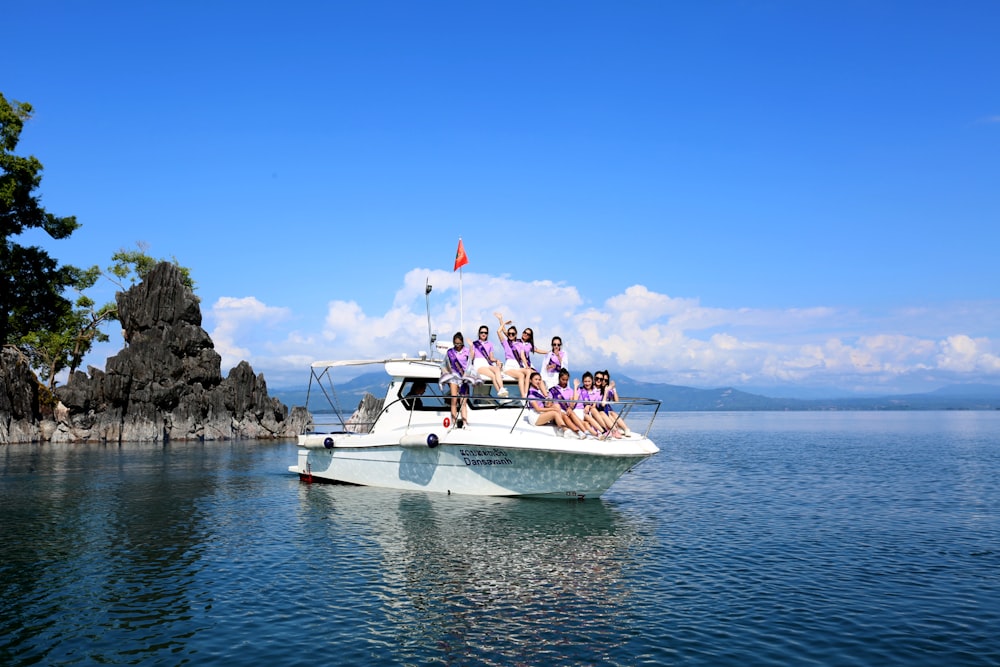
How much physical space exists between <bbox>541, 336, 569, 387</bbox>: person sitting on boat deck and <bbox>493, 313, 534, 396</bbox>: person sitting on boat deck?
20.6 inches

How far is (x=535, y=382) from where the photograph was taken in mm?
21094

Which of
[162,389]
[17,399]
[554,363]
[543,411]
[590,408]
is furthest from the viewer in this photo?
[162,389]

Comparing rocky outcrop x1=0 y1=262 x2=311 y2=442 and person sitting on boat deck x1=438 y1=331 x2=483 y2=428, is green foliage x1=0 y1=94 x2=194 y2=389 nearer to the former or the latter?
rocky outcrop x1=0 y1=262 x2=311 y2=442

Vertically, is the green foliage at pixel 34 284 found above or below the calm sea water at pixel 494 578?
above

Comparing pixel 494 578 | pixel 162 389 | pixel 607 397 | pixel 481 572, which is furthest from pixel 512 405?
pixel 162 389

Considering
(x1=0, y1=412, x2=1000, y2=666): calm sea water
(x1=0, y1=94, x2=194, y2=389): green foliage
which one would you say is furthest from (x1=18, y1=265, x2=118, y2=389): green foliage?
(x1=0, y1=412, x2=1000, y2=666): calm sea water

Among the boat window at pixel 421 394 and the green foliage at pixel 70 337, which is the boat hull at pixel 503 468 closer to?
the boat window at pixel 421 394

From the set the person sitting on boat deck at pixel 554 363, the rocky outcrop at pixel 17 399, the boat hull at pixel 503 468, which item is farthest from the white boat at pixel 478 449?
the rocky outcrop at pixel 17 399

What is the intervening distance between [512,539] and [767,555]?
18.0 feet

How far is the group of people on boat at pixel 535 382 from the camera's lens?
2008 centimetres

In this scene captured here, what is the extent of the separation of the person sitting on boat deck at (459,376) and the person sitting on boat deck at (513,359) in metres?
0.97

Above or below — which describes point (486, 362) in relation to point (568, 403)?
above

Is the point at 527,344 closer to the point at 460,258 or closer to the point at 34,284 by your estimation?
the point at 460,258

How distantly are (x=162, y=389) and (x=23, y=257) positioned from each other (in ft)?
44.9
